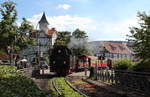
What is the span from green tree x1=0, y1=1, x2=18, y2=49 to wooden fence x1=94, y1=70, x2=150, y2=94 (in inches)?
939

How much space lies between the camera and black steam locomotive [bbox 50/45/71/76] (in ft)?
109

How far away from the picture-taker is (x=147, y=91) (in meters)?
15.9

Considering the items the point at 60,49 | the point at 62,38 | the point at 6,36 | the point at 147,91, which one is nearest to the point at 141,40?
the point at 147,91

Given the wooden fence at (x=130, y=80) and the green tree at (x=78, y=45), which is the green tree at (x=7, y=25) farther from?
the wooden fence at (x=130, y=80)

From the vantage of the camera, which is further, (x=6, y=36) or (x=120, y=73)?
(x=6, y=36)

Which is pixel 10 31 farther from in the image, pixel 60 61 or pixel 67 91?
pixel 67 91

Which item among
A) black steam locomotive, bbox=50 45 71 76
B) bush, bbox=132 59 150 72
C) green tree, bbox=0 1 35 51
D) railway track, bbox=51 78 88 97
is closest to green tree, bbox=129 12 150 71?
bush, bbox=132 59 150 72

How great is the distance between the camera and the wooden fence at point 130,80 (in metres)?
16.1

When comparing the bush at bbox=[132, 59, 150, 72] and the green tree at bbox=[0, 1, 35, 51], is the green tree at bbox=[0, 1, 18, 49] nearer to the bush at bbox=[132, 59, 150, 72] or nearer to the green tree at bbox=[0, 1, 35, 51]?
the green tree at bbox=[0, 1, 35, 51]

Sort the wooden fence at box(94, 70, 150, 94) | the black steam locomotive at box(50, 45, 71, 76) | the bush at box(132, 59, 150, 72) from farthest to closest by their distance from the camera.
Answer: the black steam locomotive at box(50, 45, 71, 76) → the bush at box(132, 59, 150, 72) → the wooden fence at box(94, 70, 150, 94)

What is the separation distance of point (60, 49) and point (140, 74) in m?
17.8

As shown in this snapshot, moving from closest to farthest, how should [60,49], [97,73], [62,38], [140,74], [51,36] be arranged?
[140,74], [97,73], [60,49], [62,38], [51,36]

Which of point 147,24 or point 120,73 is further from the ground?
point 147,24

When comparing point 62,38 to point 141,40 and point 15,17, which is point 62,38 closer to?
point 15,17
